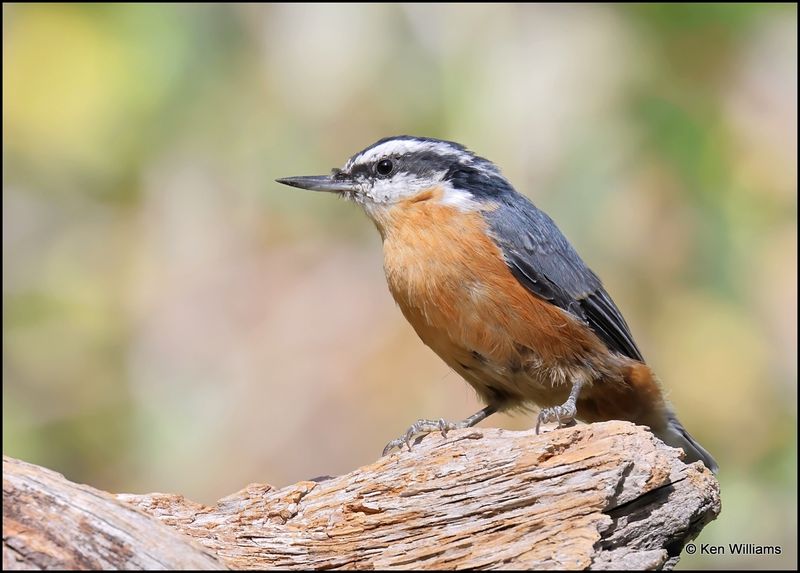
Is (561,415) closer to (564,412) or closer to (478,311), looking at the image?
(564,412)

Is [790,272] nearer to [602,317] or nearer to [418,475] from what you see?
[602,317]

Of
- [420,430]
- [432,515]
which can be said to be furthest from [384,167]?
[432,515]

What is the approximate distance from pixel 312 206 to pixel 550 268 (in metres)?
2.98

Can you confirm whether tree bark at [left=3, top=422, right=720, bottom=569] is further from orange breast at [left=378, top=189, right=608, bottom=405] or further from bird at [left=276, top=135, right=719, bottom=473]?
orange breast at [left=378, top=189, right=608, bottom=405]

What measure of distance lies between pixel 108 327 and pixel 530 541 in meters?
4.65

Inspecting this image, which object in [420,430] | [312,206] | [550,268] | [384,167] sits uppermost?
[312,206]

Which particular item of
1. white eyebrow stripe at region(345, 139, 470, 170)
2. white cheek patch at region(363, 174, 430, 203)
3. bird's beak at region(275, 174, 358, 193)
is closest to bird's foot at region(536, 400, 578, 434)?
white cheek patch at region(363, 174, 430, 203)

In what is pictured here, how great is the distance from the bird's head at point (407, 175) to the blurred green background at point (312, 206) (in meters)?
1.88

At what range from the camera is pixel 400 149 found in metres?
5.26

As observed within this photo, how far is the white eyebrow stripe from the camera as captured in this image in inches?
207

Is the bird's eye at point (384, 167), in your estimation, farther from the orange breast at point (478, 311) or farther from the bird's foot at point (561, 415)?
the bird's foot at point (561, 415)

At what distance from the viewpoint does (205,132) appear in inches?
301

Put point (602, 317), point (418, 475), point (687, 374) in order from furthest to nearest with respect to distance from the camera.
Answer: point (687, 374)
point (602, 317)
point (418, 475)

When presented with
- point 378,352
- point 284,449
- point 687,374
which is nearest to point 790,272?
point 687,374
